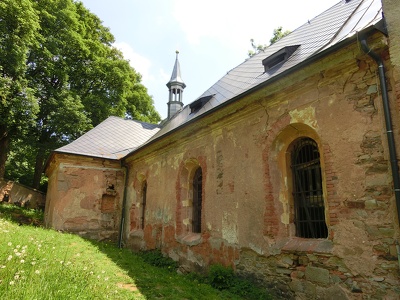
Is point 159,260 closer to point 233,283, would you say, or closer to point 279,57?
point 233,283

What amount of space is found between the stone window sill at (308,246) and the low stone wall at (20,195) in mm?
17857

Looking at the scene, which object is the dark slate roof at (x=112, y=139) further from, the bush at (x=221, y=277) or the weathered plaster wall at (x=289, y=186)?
the bush at (x=221, y=277)

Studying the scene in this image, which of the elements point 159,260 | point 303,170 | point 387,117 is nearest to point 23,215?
point 159,260

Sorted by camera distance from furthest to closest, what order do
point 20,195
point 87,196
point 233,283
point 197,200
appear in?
1. point 20,195
2. point 87,196
3. point 197,200
4. point 233,283

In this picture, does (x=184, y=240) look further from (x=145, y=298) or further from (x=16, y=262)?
(x=16, y=262)

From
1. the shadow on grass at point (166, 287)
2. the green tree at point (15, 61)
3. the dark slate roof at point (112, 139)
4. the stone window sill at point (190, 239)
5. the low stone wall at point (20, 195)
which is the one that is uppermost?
the green tree at point (15, 61)

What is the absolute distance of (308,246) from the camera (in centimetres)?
518

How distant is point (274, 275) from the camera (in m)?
5.65

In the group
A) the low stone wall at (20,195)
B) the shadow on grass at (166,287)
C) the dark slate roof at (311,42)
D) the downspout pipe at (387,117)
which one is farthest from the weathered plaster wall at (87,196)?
the downspout pipe at (387,117)

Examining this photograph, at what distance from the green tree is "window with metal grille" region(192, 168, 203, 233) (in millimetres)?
11250

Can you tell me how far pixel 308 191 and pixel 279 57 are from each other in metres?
3.63

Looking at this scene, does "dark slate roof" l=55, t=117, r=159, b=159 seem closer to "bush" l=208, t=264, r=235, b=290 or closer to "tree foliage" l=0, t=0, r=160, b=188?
"tree foliage" l=0, t=0, r=160, b=188

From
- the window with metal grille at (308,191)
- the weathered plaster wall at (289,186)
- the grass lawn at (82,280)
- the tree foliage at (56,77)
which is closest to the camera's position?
the grass lawn at (82,280)

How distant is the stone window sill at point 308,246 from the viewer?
491cm
